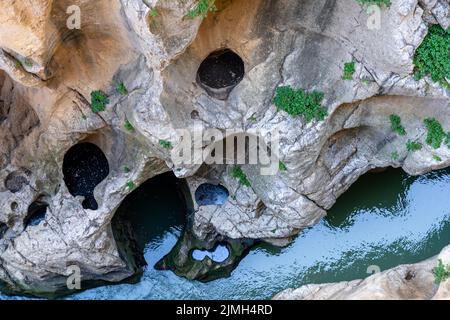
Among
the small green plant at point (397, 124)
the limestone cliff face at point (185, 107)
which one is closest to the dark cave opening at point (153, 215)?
the limestone cliff face at point (185, 107)

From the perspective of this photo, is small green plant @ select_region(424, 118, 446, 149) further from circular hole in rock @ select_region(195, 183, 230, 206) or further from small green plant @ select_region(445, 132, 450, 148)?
circular hole in rock @ select_region(195, 183, 230, 206)

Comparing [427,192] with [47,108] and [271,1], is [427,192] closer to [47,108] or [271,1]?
[271,1]

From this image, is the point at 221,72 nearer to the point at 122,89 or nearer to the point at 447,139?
the point at 122,89

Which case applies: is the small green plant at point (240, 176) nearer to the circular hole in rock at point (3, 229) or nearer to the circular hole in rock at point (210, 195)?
the circular hole in rock at point (210, 195)

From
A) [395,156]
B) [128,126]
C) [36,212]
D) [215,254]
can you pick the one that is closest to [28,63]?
[128,126]
